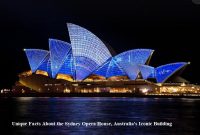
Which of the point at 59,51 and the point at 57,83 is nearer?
the point at 59,51

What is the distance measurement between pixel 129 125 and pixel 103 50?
51.6 m

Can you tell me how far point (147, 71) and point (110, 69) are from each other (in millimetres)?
6870

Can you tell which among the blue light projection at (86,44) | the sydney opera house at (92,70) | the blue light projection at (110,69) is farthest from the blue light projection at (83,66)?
the blue light projection at (110,69)

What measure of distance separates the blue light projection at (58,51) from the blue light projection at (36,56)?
11.5ft

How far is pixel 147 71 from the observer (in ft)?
276

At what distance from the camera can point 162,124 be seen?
93.1 feet

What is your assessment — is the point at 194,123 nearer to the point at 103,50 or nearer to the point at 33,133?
the point at 33,133

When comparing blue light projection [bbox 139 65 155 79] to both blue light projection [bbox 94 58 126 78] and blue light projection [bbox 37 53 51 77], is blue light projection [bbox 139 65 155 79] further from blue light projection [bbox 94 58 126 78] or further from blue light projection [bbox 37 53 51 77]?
blue light projection [bbox 37 53 51 77]

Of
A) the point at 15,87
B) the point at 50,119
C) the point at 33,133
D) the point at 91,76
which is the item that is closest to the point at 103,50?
the point at 91,76

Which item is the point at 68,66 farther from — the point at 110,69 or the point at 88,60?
the point at 110,69

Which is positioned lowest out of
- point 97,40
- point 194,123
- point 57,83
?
point 194,123

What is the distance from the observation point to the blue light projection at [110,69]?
265ft

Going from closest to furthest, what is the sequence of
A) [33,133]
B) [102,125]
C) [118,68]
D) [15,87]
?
[33,133] → [102,125] → [118,68] → [15,87]

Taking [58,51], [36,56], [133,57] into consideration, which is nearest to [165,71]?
[133,57]
